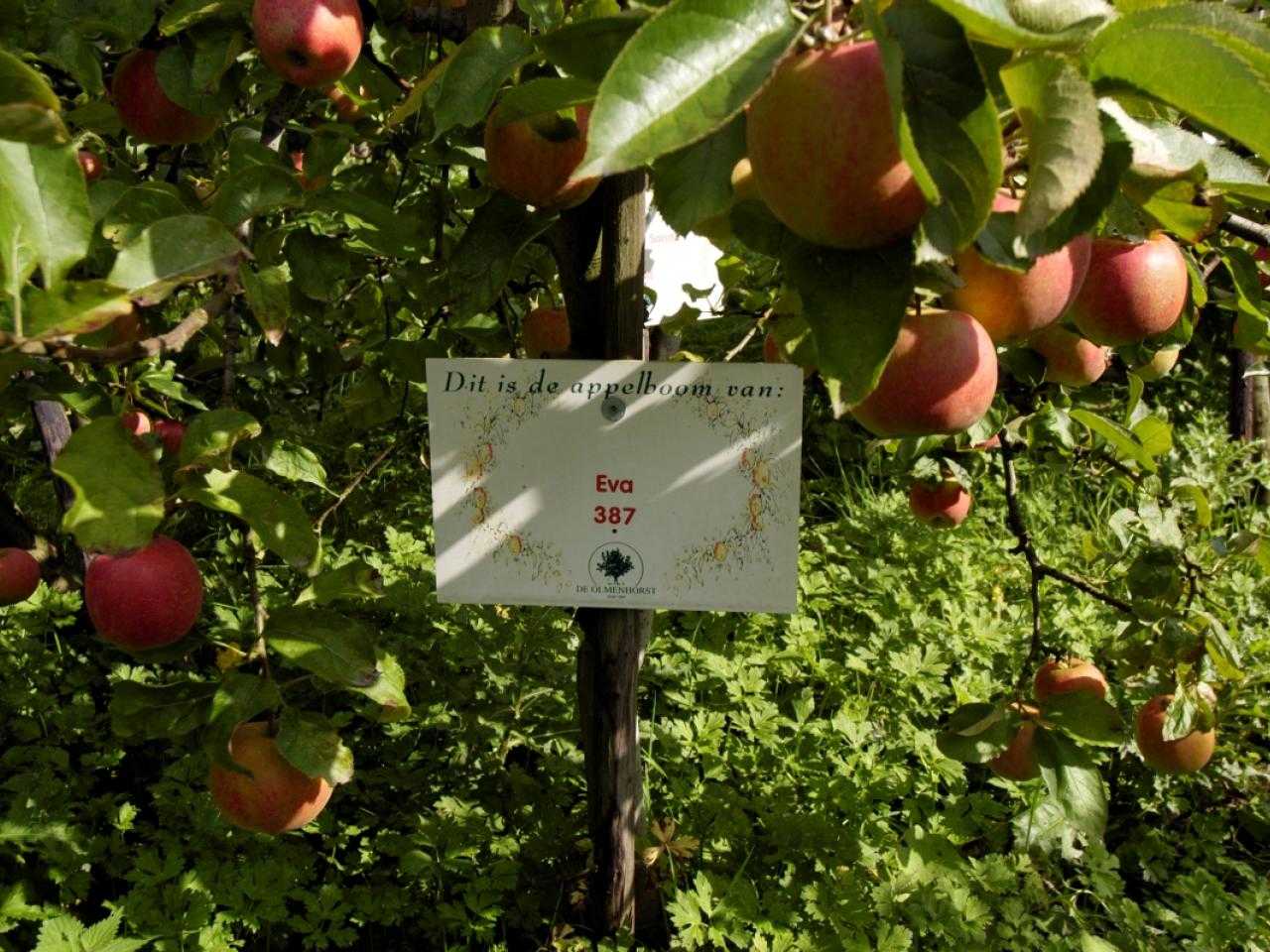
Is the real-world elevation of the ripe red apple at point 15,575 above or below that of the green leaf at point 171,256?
below

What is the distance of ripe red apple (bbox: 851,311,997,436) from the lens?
0.54 meters

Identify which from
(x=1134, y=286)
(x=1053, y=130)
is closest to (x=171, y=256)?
(x=1053, y=130)

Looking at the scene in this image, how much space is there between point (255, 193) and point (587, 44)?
0.39 metres

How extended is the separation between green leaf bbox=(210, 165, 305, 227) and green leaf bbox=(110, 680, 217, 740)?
43 cm

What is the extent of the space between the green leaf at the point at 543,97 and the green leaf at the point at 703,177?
0.07m

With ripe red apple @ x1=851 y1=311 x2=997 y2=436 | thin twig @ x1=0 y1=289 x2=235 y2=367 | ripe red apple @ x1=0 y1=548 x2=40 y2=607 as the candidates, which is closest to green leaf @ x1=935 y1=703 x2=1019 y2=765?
ripe red apple @ x1=851 y1=311 x2=997 y2=436

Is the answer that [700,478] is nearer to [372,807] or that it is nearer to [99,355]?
[99,355]

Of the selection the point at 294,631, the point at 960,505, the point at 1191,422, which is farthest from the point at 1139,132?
the point at 1191,422

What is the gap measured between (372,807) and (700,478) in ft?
3.18

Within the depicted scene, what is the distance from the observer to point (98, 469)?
26.4 inches

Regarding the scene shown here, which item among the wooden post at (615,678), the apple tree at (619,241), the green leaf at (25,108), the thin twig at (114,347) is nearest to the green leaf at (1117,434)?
the apple tree at (619,241)

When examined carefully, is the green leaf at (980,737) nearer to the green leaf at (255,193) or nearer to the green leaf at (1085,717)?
the green leaf at (1085,717)

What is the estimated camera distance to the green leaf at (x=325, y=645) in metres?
0.84

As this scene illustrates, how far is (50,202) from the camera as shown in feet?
1.91
